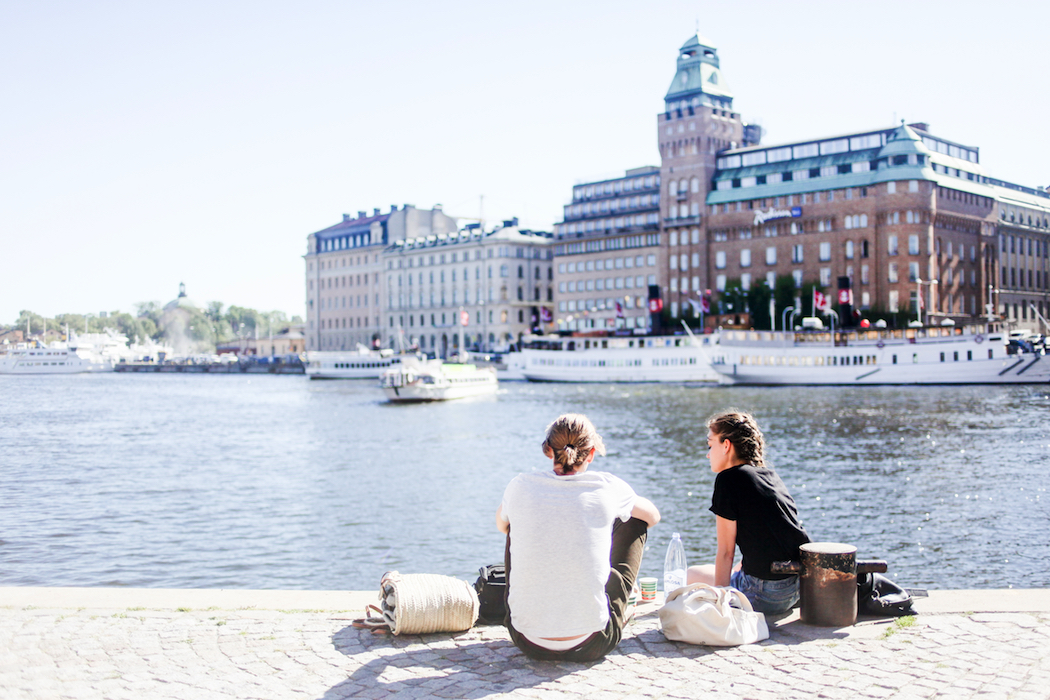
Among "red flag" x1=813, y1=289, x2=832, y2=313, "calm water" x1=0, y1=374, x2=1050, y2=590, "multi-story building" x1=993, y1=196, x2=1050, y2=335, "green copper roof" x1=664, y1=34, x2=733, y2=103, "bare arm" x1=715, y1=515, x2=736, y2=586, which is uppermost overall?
"green copper roof" x1=664, y1=34, x2=733, y2=103

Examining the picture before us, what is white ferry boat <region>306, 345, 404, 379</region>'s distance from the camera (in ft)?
428

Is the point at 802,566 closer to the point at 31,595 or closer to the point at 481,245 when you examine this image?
the point at 31,595

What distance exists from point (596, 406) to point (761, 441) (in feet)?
204

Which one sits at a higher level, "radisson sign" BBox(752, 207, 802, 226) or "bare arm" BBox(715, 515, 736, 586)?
"radisson sign" BBox(752, 207, 802, 226)

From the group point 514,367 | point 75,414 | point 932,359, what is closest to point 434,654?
point 75,414

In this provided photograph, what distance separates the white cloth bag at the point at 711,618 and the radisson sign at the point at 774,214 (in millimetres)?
110865

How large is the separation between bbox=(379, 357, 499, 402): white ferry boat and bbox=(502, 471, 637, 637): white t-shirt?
72.7m

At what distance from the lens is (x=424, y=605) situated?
28.0ft

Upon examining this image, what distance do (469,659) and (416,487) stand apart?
24235 mm

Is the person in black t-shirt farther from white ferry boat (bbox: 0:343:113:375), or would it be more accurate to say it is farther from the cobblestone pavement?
white ferry boat (bbox: 0:343:113:375)

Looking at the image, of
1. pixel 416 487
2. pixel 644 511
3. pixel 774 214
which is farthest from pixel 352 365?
pixel 644 511

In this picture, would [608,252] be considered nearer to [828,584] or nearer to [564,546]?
[828,584]

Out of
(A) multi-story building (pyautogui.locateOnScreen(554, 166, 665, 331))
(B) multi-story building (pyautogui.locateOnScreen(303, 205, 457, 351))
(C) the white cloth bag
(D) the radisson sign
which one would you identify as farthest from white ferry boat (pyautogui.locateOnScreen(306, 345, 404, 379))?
(C) the white cloth bag

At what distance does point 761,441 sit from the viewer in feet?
27.2
